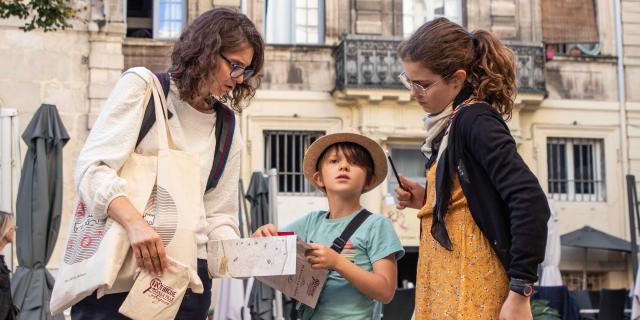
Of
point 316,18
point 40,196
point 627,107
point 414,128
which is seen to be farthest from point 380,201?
point 40,196

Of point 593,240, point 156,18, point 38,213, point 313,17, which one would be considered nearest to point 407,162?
point 313,17

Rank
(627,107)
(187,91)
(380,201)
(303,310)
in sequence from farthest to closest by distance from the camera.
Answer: (627,107)
(380,201)
(303,310)
(187,91)

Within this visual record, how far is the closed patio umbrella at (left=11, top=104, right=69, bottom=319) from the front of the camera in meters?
8.99

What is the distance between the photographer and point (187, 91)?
11.5ft

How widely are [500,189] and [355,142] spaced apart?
1.45m

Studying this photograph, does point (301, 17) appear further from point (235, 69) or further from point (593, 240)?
point (235, 69)

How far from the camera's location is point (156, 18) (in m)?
20.2

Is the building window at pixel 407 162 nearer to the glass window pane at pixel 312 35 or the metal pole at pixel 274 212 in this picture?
the glass window pane at pixel 312 35

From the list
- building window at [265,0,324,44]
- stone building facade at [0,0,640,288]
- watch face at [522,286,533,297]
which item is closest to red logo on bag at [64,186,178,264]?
watch face at [522,286,533,297]

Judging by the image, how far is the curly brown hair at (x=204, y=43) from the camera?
3510 mm

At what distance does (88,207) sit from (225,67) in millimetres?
736

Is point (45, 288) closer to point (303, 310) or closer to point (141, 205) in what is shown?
point (303, 310)

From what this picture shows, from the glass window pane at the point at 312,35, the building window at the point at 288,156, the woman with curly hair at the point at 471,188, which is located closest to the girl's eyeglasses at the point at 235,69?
the woman with curly hair at the point at 471,188

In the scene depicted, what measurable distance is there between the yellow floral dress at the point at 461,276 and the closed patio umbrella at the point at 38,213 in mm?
6019
